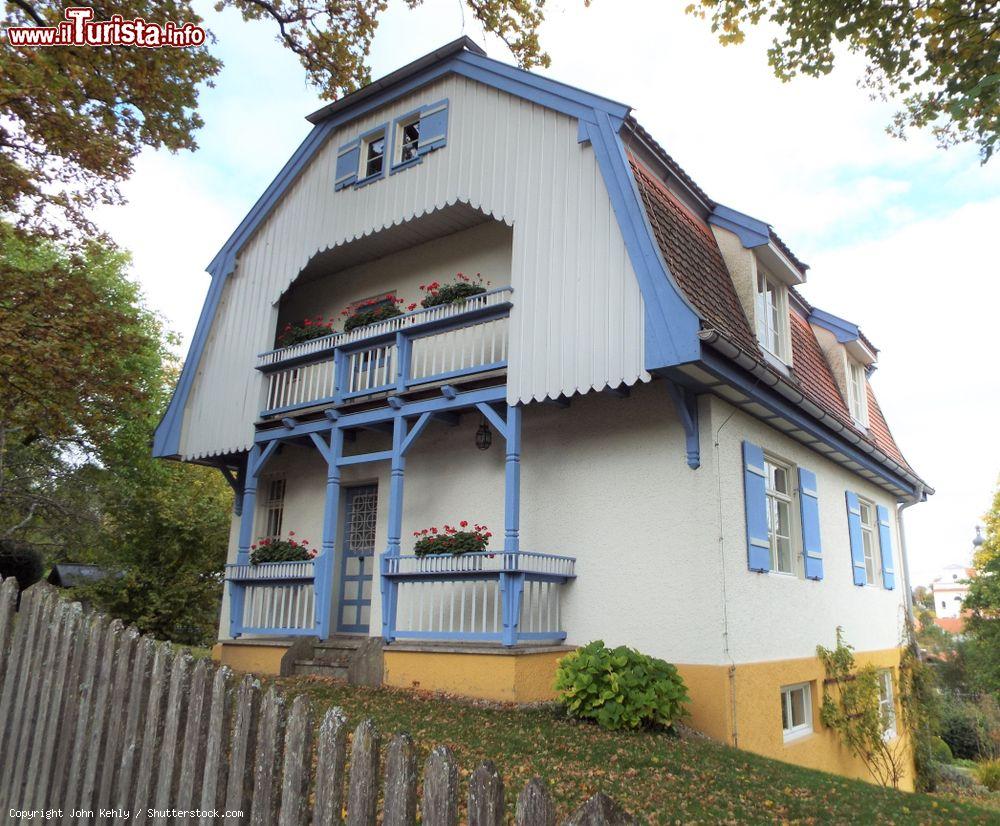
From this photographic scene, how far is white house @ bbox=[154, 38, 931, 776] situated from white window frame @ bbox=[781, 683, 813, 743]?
0.15 ft

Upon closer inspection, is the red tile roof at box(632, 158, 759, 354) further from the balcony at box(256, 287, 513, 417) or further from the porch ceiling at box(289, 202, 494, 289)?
the porch ceiling at box(289, 202, 494, 289)

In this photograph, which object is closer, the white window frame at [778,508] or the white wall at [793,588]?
the white wall at [793,588]

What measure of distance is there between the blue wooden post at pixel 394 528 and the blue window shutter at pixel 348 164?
169 inches

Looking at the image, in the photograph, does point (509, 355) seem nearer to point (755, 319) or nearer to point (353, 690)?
point (755, 319)

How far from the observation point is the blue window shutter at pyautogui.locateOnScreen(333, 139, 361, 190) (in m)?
12.3

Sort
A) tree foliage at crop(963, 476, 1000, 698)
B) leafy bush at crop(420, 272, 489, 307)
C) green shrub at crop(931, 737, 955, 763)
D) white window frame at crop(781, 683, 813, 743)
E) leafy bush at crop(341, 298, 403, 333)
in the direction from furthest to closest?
tree foliage at crop(963, 476, 1000, 698), green shrub at crop(931, 737, 955, 763), leafy bush at crop(341, 298, 403, 333), leafy bush at crop(420, 272, 489, 307), white window frame at crop(781, 683, 813, 743)

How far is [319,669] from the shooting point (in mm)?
10203

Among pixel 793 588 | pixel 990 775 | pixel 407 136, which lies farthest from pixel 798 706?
pixel 407 136

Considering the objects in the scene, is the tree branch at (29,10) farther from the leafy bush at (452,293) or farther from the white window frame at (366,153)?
the leafy bush at (452,293)

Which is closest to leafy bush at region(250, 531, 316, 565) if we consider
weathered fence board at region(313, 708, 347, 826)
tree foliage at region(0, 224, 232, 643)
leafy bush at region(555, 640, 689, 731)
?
tree foliage at region(0, 224, 232, 643)

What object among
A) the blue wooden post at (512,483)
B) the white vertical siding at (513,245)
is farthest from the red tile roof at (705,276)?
the blue wooden post at (512,483)

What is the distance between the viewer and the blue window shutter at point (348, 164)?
12.3 metres

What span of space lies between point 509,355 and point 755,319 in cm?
355

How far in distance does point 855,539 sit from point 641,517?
5.72m
